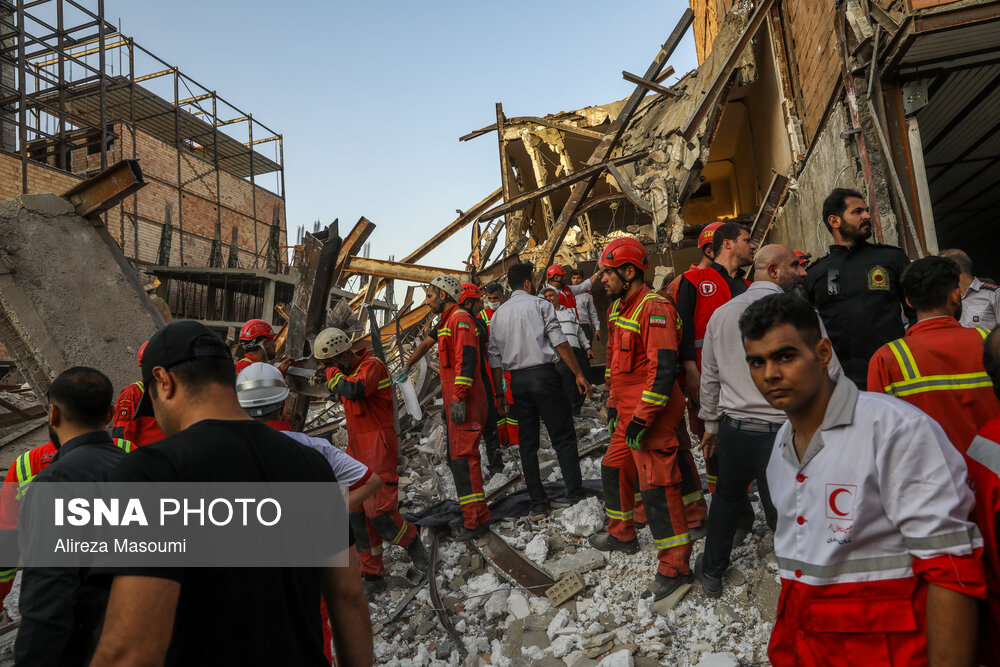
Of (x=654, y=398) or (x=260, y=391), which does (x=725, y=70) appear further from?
(x=260, y=391)

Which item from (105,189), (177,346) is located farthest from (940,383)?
(105,189)

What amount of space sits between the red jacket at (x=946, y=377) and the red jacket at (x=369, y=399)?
327 cm

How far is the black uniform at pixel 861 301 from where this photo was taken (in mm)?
3062

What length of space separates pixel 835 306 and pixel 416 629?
3.29m

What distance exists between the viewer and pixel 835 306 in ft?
10.5

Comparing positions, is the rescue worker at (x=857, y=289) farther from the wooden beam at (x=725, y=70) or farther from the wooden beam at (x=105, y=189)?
the wooden beam at (x=725, y=70)

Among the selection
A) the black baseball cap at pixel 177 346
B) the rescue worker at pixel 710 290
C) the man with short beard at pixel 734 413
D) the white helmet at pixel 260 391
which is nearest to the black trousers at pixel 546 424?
the rescue worker at pixel 710 290

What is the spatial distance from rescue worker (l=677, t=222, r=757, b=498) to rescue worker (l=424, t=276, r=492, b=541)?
1.84 m

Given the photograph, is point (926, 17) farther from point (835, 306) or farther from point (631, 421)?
point (631, 421)

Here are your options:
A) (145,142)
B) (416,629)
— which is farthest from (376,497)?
(145,142)

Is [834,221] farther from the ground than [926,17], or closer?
closer

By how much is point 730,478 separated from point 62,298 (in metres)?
5.09

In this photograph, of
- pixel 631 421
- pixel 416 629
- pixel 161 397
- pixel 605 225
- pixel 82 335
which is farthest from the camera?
pixel 605 225

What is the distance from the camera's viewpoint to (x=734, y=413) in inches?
122
